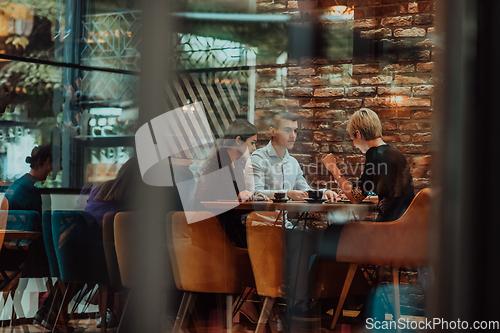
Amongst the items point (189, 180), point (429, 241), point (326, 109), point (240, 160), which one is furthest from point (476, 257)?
point (326, 109)

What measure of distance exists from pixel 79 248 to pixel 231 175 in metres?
0.76

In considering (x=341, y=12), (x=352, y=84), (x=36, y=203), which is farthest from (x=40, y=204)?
(x=341, y=12)

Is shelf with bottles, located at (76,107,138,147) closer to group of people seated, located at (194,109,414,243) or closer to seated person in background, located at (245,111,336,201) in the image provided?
group of people seated, located at (194,109,414,243)

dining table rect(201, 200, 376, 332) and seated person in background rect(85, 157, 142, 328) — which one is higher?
seated person in background rect(85, 157, 142, 328)

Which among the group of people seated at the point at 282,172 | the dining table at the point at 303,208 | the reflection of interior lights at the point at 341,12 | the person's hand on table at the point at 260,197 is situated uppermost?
the reflection of interior lights at the point at 341,12

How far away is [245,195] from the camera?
2328 millimetres

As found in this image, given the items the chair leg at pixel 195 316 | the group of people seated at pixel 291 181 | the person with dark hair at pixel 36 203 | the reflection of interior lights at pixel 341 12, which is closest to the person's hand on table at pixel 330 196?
the group of people seated at pixel 291 181

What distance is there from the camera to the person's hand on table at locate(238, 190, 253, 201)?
7.53 ft

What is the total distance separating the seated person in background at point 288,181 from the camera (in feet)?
7.22

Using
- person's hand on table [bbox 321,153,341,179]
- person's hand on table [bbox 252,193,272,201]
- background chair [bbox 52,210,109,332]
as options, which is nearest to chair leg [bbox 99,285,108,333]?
background chair [bbox 52,210,109,332]

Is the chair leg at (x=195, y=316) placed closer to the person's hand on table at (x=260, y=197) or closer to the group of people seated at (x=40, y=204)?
the group of people seated at (x=40, y=204)

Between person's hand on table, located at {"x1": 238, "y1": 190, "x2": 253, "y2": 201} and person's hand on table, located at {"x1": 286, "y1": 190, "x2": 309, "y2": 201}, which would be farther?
person's hand on table, located at {"x1": 286, "y1": 190, "x2": 309, "y2": 201}

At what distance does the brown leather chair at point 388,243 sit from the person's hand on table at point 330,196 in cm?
34

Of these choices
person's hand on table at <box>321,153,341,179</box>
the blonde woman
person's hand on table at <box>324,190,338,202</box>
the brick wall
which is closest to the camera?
the blonde woman
